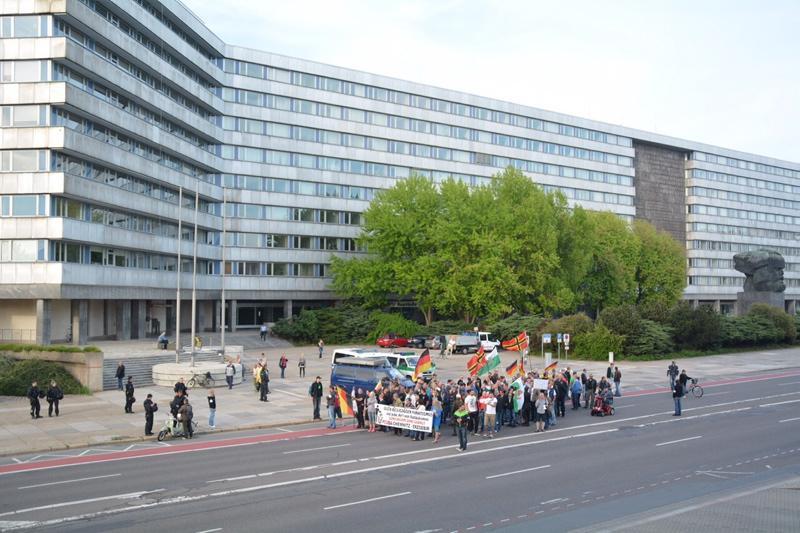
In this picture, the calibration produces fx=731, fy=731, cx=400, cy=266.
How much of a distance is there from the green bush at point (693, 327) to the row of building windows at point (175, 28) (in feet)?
164

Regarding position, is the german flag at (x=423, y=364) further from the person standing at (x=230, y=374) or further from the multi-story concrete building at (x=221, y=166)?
the multi-story concrete building at (x=221, y=166)

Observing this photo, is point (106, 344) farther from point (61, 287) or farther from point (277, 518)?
point (277, 518)

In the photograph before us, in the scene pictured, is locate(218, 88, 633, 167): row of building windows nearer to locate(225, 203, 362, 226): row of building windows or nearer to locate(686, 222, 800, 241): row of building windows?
locate(225, 203, 362, 226): row of building windows

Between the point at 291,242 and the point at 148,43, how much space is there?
25464 millimetres

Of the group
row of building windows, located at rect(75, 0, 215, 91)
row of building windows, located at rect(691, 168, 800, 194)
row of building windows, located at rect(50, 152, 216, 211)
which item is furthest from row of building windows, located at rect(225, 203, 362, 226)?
row of building windows, located at rect(691, 168, 800, 194)

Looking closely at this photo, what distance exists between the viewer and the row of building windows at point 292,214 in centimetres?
7631

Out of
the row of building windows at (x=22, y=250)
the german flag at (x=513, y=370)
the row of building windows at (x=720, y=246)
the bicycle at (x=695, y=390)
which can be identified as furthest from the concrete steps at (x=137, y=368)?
the row of building windows at (x=720, y=246)

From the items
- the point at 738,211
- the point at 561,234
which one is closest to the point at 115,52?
the point at 561,234

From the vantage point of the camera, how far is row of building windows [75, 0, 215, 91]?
5481 centimetres

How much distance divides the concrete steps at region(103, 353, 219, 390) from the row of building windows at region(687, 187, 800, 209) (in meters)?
98.9

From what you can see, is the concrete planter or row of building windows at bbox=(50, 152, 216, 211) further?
row of building windows at bbox=(50, 152, 216, 211)

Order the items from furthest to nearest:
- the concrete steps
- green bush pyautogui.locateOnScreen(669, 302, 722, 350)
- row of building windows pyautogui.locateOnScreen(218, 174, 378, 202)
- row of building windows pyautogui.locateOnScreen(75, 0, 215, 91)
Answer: row of building windows pyautogui.locateOnScreen(218, 174, 378, 202) < green bush pyautogui.locateOnScreen(669, 302, 722, 350) < row of building windows pyautogui.locateOnScreen(75, 0, 215, 91) < the concrete steps

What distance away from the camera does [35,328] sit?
51219 mm

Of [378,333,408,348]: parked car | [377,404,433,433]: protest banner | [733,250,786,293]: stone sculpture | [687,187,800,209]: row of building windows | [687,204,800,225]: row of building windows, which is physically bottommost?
[377,404,433,433]: protest banner
